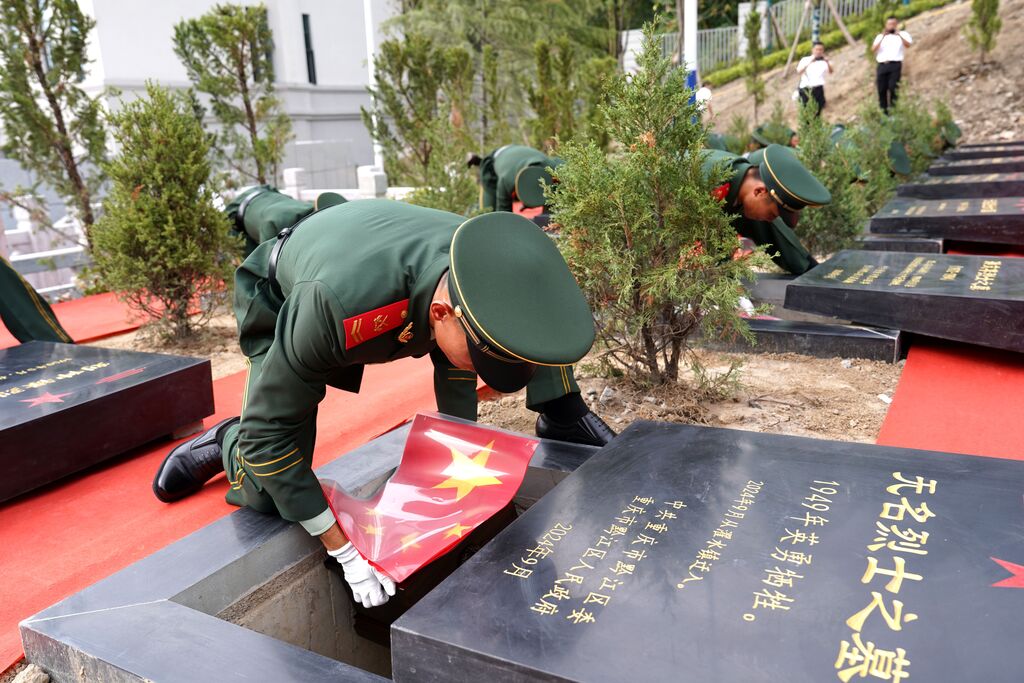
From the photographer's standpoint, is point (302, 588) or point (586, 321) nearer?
point (586, 321)

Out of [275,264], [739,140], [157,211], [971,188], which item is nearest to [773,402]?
[275,264]

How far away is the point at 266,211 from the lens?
11.1ft

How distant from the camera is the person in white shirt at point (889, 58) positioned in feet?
33.8

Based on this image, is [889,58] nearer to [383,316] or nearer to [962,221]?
[962,221]

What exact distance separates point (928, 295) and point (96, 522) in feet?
11.7

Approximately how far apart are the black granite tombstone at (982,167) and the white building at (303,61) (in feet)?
28.3

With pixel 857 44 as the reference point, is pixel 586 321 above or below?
below

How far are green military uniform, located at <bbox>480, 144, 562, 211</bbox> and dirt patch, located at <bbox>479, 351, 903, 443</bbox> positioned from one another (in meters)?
2.60

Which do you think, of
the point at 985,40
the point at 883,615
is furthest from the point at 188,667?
the point at 985,40

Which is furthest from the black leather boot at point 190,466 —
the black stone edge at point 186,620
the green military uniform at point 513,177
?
the green military uniform at point 513,177

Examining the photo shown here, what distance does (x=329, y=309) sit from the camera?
1715 millimetres

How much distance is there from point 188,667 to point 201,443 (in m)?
1.23

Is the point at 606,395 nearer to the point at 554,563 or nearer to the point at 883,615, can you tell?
the point at 554,563

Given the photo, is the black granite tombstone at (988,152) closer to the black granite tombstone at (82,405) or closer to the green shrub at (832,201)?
the green shrub at (832,201)
